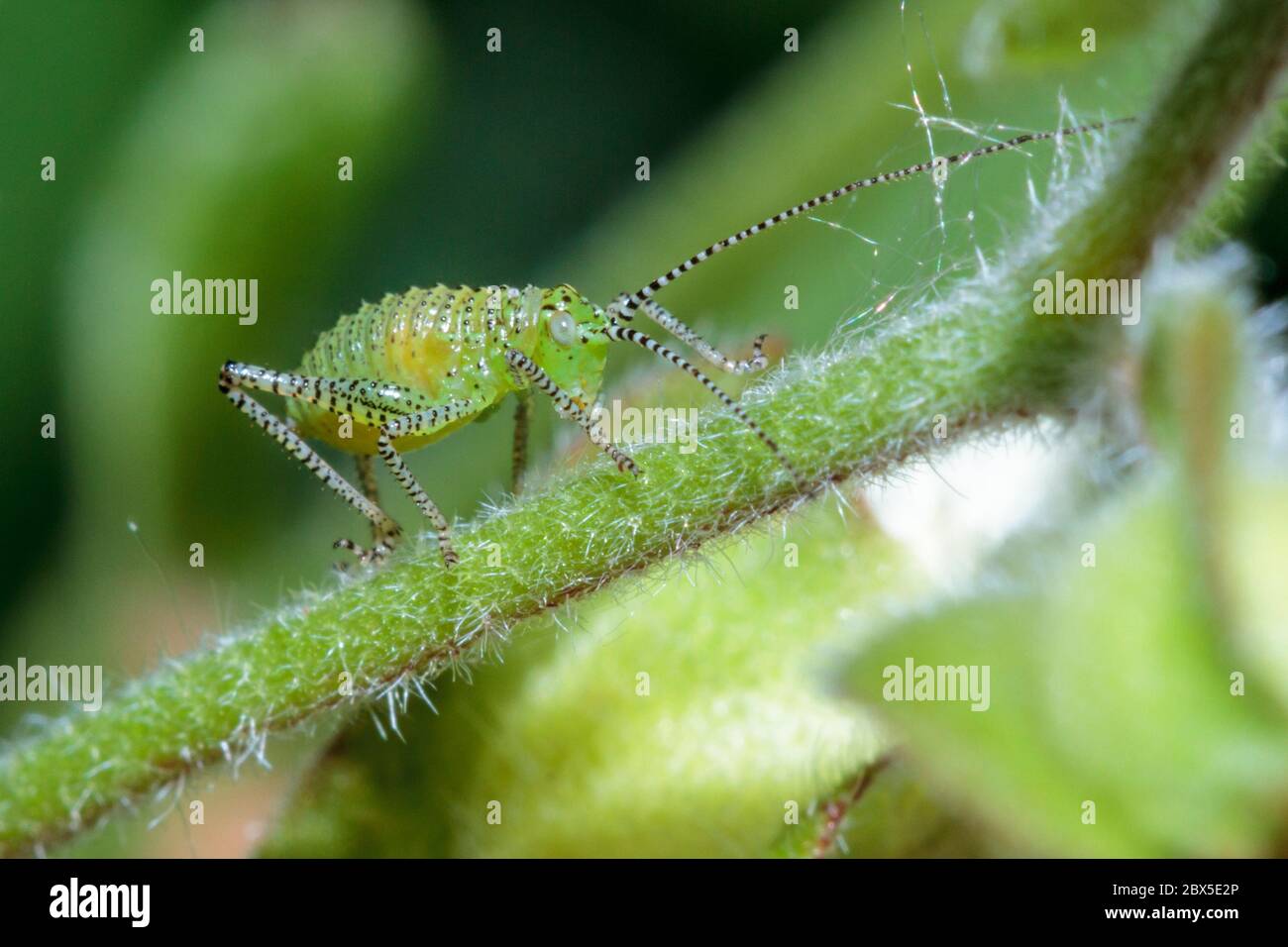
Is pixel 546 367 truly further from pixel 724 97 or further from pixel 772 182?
pixel 724 97

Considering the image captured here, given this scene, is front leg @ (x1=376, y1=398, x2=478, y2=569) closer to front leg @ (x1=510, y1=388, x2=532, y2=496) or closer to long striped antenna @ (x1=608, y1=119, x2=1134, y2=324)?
front leg @ (x1=510, y1=388, x2=532, y2=496)

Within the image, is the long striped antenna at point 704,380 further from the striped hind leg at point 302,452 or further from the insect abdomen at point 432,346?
the striped hind leg at point 302,452

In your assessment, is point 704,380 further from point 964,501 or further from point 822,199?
point 964,501

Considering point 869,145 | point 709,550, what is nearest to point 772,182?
point 869,145

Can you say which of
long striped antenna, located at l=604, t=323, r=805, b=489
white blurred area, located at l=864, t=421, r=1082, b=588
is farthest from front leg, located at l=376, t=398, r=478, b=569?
white blurred area, located at l=864, t=421, r=1082, b=588

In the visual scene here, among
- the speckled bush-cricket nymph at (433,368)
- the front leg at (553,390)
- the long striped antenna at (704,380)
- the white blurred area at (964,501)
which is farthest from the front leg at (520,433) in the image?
the white blurred area at (964,501)

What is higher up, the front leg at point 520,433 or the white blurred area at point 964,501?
the front leg at point 520,433

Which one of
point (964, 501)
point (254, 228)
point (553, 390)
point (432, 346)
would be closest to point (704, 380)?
point (553, 390)
